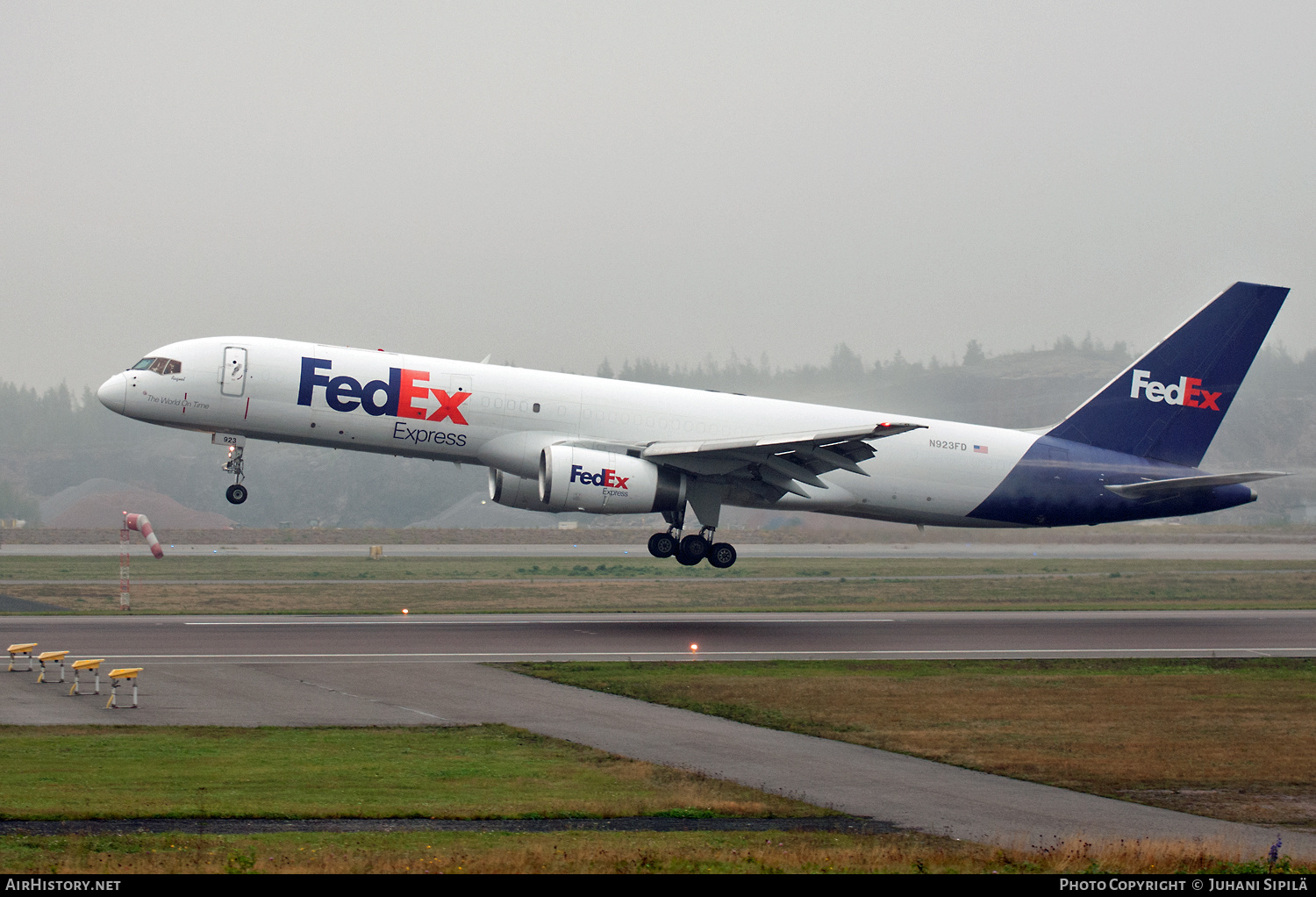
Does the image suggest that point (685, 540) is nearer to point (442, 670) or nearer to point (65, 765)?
point (442, 670)

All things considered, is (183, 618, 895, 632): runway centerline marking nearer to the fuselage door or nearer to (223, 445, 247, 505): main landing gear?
(223, 445, 247, 505): main landing gear

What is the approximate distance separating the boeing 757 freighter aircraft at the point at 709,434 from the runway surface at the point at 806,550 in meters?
27.8

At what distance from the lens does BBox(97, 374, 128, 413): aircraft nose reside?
3497 centimetres

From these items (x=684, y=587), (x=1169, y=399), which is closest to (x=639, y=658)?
(x=1169, y=399)

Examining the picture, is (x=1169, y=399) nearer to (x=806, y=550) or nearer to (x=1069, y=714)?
(x=1069, y=714)

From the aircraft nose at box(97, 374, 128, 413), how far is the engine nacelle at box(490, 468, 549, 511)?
11.0 meters

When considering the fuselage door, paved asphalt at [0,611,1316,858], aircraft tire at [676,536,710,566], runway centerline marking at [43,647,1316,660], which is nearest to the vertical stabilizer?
paved asphalt at [0,611,1316,858]

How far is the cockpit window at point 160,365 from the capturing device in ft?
115

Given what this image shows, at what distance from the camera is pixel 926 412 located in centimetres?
13475

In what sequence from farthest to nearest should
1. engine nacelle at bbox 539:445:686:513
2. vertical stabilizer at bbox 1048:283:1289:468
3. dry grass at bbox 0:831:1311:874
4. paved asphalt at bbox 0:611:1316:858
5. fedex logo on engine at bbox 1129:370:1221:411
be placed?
1. fedex logo on engine at bbox 1129:370:1221:411
2. vertical stabilizer at bbox 1048:283:1289:468
3. engine nacelle at bbox 539:445:686:513
4. paved asphalt at bbox 0:611:1316:858
5. dry grass at bbox 0:831:1311:874

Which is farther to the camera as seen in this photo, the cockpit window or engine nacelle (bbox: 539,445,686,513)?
engine nacelle (bbox: 539,445,686,513)

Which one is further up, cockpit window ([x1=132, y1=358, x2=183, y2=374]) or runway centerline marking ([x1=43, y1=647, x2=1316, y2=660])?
cockpit window ([x1=132, y1=358, x2=183, y2=374])
